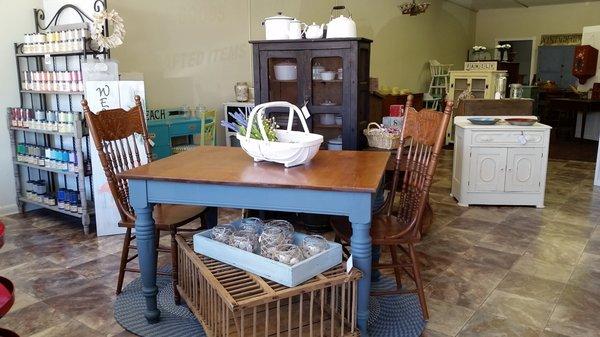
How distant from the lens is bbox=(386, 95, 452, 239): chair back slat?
2.29 meters

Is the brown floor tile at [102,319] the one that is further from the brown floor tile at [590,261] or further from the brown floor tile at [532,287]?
the brown floor tile at [590,261]

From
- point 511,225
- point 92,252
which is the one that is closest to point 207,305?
point 92,252

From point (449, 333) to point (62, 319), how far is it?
1.97 meters

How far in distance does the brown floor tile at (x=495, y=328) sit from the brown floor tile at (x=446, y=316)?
4 cm

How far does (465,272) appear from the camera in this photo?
310 cm

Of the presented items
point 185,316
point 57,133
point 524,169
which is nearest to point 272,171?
point 185,316

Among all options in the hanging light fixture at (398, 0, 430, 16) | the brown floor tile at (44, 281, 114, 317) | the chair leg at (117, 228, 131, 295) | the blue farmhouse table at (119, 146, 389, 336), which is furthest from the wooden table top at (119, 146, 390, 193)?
the hanging light fixture at (398, 0, 430, 16)

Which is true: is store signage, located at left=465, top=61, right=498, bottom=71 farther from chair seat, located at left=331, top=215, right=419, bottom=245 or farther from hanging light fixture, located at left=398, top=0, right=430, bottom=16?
chair seat, located at left=331, top=215, right=419, bottom=245

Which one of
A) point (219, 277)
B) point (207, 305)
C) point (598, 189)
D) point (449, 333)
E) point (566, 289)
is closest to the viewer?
point (219, 277)

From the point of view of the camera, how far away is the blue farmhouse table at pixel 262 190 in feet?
6.45

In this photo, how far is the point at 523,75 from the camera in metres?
11.6

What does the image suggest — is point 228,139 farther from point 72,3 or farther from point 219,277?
point 219,277

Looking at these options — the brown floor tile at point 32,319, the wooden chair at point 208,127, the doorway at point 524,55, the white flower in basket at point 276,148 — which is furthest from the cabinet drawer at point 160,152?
the doorway at point 524,55

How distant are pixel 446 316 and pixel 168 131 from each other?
10.3 feet
